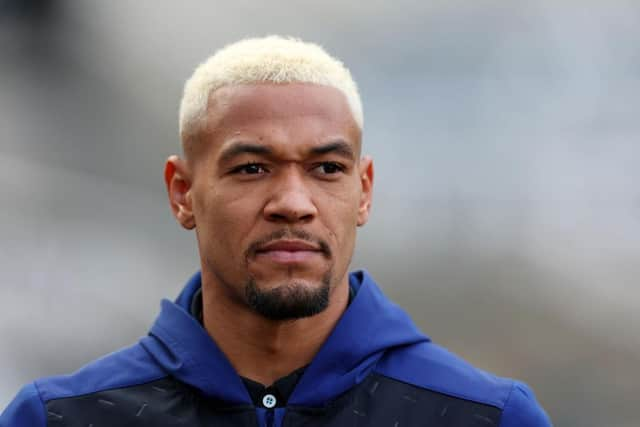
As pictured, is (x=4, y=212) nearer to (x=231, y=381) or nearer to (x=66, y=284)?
(x=66, y=284)

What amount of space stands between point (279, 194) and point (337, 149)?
6.8 inches

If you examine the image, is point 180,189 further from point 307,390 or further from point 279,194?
point 307,390

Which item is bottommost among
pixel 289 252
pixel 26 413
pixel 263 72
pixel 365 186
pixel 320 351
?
pixel 26 413

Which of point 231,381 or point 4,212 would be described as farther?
point 4,212

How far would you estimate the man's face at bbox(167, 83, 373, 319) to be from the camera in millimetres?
2164

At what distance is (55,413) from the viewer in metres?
2.21

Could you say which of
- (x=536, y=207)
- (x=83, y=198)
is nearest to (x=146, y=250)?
(x=83, y=198)

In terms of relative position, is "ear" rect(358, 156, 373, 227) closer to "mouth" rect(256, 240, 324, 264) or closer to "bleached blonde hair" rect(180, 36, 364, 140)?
"bleached blonde hair" rect(180, 36, 364, 140)

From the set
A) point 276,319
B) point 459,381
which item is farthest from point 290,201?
point 459,381

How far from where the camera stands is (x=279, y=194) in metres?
2.18

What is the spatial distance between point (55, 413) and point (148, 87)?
487 cm

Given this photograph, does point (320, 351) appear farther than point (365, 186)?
No

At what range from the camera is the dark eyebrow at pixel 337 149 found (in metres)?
2.22

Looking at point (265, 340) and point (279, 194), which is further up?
point (279, 194)
